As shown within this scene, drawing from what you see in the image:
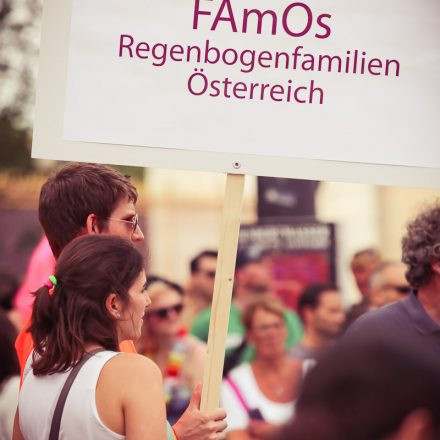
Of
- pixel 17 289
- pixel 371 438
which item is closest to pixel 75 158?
pixel 371 438

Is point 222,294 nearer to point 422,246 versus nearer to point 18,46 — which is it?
point 422,246

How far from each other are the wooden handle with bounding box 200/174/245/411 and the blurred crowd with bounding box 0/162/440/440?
0.30m

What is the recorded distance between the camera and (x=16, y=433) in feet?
11.0

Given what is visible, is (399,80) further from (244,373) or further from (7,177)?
(7,177)

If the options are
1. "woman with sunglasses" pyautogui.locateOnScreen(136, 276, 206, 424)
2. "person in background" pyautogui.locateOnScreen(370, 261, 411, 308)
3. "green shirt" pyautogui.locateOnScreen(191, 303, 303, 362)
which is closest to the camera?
"woman with sunglasses" pyautogui.locateOnScreen(136, 276, 206, 424)

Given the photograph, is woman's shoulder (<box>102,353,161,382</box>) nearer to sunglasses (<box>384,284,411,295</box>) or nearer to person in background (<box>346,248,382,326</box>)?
sunglasses (<box>384,284,411,295</box>)

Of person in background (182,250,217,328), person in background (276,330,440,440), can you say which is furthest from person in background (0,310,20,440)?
person in background (182,250,217,328)

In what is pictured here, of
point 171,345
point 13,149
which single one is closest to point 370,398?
point 171,345

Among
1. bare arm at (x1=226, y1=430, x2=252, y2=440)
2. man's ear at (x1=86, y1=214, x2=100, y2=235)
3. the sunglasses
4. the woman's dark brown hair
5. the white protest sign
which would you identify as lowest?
bare arm at (x1=226, y1=430, x2=252, y2=440)

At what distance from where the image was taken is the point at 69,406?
2.95 m

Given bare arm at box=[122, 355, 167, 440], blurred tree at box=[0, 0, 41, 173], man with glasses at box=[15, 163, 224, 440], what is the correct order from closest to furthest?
bare arm at box=[122, 355, 167, 440] → man with glasses at box=[15, 163, 224, 440] → blurred tree at box=[0, 0, 41, 173]

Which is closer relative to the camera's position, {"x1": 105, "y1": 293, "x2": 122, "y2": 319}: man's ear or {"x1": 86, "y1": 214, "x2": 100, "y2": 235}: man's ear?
{"x1": 105, "y1": 293, "x2": 122, "y2": 319}: man's ear

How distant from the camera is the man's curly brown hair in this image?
4301 mm

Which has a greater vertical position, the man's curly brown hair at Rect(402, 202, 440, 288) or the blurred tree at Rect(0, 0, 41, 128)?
the blurred tree at Rect(0, 0, 41, 128)
